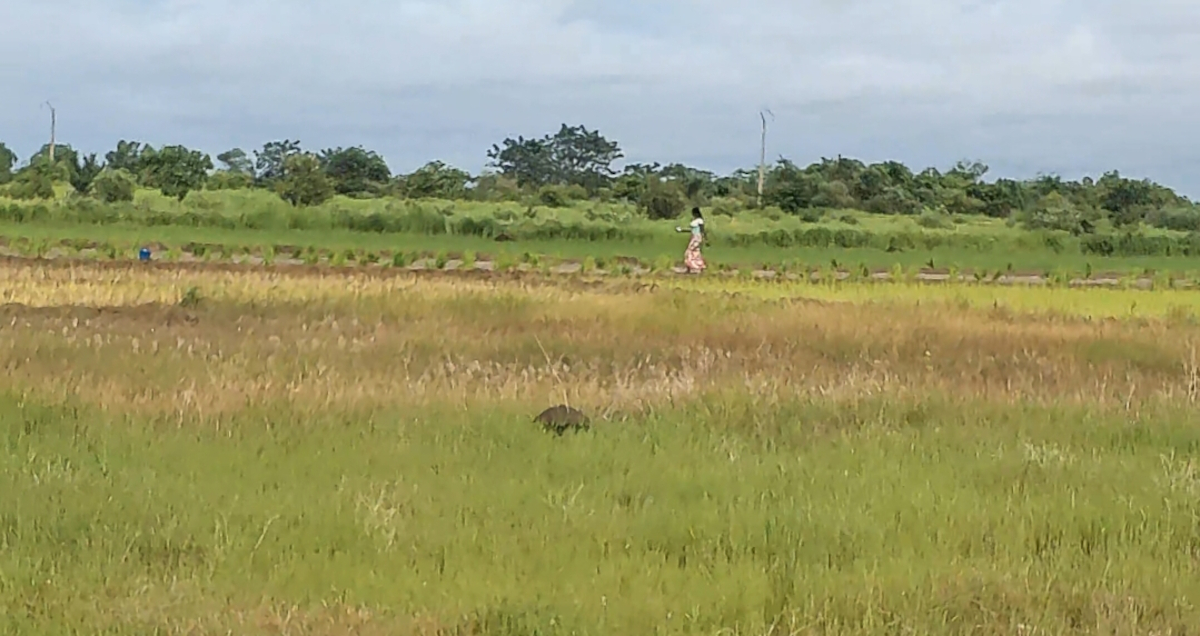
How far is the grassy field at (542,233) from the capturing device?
2955 cm

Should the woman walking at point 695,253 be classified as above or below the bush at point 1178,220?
below

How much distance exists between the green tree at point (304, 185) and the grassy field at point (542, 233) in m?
1.41

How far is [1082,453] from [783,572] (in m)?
2.85

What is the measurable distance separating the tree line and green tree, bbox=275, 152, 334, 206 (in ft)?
0.17

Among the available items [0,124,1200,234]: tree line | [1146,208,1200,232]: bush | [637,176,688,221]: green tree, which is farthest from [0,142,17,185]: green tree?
[1146,208,1200,232]: bush

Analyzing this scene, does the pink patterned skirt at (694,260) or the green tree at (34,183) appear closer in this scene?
the pink patterned skirt at (694,260)

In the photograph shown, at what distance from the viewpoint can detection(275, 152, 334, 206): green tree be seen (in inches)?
1699

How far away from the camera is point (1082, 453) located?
647 cm

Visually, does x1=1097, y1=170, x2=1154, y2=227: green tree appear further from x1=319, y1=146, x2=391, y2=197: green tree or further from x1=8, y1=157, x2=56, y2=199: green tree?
x1=8, y1=157, x2=56, y2=199: green tree

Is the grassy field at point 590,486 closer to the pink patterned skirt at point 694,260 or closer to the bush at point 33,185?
the pink patterned skirt at point 694,260

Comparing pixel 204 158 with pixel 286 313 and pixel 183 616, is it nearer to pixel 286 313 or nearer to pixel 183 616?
pixel 286 313

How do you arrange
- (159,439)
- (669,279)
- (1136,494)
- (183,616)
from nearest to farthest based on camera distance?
(183,616) → (1136,494) → (159,439) → (669,279)

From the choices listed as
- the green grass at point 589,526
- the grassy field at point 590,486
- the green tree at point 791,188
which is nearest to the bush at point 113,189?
the green tree at point 791,188

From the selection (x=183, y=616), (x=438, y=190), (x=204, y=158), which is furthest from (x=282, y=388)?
(x=204, y=158)
